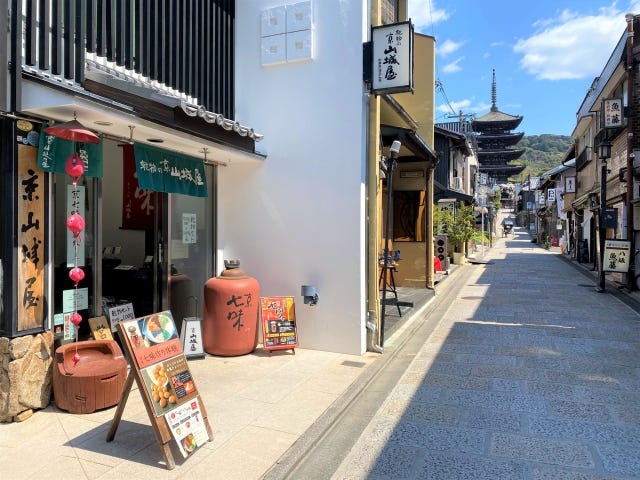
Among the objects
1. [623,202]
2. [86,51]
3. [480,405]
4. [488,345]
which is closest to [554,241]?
[623,202]

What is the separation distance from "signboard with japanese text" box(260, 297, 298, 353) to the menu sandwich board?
2635mm

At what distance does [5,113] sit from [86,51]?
1.38 metres

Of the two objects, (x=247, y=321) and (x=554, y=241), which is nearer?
(x=247, y=321)

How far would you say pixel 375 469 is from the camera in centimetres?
376

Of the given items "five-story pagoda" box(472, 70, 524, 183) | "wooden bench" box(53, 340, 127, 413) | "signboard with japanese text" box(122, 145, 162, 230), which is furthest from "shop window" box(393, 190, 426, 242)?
"five-story pagoda" box(472, 70, 524, 183)

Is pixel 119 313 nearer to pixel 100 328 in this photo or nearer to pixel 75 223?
pixel 100 328

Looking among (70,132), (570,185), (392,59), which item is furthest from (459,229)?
(70,132)

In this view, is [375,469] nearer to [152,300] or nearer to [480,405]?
[480,405]

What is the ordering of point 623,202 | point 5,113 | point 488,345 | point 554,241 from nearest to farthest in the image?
1. point 5,113
2. point 488,345
3. point 623,202
4. point 554,241

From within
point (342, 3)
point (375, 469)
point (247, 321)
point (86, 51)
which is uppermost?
point (342, 3)

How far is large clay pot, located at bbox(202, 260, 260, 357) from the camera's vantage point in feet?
21.3

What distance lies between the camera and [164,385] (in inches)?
145

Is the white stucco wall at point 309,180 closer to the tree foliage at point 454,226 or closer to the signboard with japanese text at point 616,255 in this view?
the signboard with japanese text at point 616,255

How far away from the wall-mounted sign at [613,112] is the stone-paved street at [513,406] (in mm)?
7441
